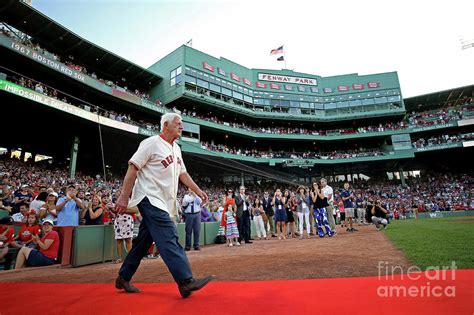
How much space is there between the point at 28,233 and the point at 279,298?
Answer: 6.40 meters

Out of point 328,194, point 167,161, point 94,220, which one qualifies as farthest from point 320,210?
point 167,161

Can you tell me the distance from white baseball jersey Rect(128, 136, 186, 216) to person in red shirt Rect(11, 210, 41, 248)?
505cm

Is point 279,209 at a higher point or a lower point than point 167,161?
lower

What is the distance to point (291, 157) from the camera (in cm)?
3650

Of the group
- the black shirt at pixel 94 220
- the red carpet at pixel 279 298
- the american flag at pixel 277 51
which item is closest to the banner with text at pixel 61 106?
the black shirt at pixel 94 220

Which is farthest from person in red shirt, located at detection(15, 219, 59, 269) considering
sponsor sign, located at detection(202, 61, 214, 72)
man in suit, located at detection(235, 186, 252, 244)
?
sponsor sign, located at detection(202, 61, 214, 72)

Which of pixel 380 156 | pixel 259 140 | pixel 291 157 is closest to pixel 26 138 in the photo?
pixel 259 140

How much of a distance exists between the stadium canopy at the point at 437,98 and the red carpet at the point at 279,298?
1765 inches

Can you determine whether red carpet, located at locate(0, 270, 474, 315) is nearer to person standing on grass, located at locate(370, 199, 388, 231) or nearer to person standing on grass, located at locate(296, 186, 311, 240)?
person standing on grass, located at locate(296, 186, 311, 240)

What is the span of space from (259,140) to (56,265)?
1315 inches

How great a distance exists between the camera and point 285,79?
41250mm

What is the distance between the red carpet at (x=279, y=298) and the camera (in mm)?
1863

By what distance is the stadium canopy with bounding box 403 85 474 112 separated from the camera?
3664cm

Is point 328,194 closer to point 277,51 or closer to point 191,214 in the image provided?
point 191,214
